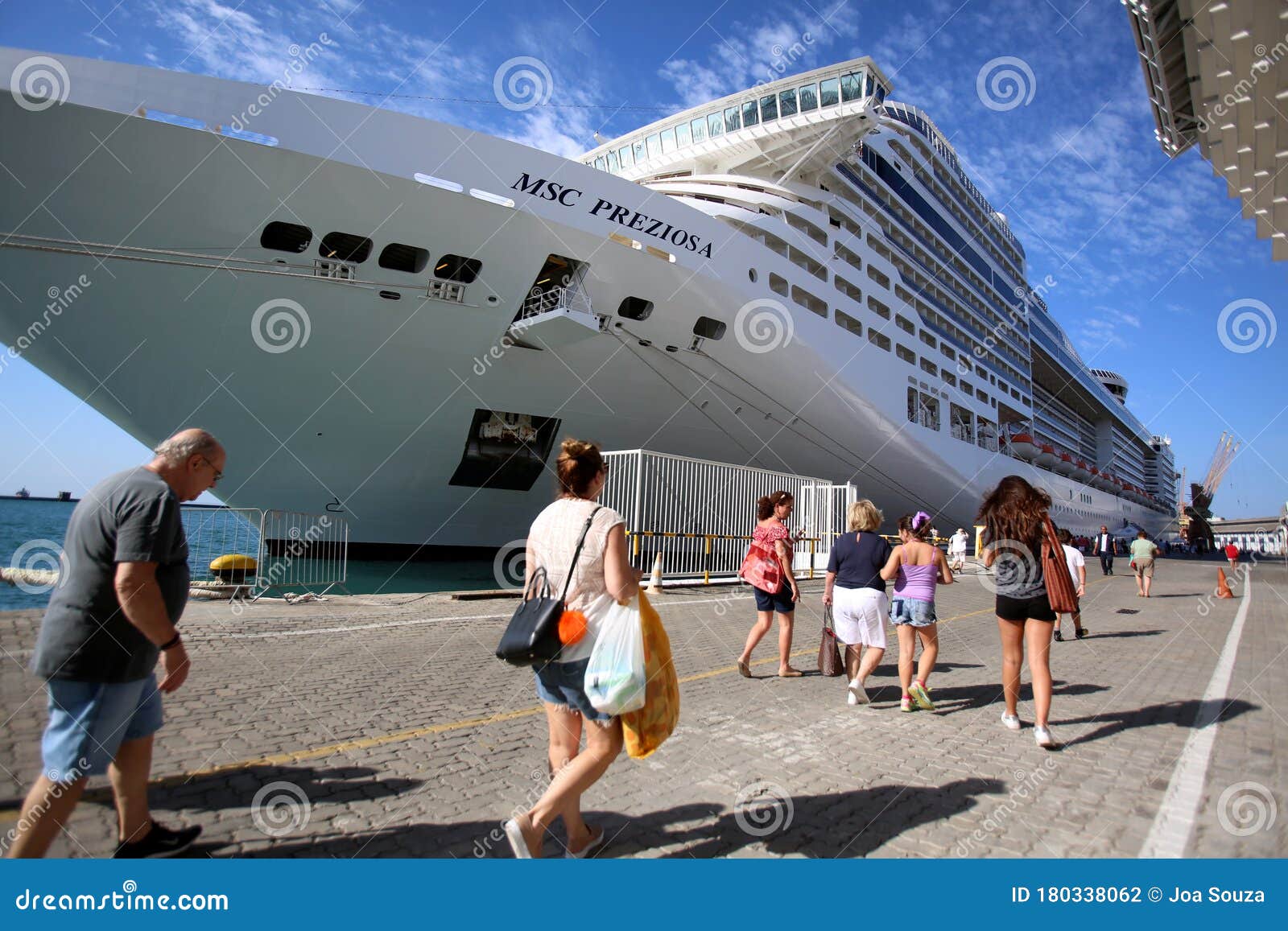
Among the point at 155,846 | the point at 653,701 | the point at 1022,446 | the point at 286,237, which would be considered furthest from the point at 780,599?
the point at 1022,446

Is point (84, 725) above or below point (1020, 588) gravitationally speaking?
below

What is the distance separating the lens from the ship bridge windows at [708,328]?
1516 centimetres

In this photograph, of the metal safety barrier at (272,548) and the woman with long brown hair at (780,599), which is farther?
the metal safety barrier at (272,548)

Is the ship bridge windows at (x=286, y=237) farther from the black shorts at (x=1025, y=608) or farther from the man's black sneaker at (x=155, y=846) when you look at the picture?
the black shorts at (x=1025, y=608)

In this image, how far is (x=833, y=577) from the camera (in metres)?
5.05

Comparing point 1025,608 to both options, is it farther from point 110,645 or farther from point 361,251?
point 361,251

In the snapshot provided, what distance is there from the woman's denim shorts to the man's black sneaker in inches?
54.1

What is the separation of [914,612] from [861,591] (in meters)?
0.40

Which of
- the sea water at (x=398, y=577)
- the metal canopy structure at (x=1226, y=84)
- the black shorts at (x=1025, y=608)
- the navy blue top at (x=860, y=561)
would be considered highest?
the metal canopy structure at (x=1226, y=84)

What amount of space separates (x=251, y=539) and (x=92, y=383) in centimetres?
357

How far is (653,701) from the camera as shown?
2.36 metres

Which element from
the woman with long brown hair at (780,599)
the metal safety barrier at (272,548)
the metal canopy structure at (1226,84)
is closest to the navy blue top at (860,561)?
the woman with long brown hair at (780,599)

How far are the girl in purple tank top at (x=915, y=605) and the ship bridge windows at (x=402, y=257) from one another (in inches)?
381

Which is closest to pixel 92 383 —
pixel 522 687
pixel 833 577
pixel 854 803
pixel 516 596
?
pixel 516 596
